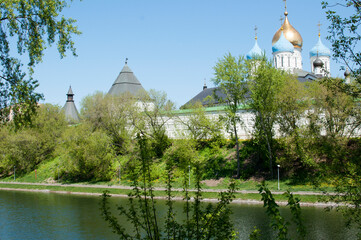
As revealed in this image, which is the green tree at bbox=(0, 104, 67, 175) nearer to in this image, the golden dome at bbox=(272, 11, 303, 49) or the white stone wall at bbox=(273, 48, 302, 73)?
the white stone wall at bbox=(273, 48, 302, 73)

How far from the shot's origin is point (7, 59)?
38.4 feet

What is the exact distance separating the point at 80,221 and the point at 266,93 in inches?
549

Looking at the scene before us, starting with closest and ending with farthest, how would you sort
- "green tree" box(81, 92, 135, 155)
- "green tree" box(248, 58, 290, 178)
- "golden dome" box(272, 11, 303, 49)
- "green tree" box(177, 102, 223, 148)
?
1. "green tree" box(248, 58, 290, 178)
2. "green tree" box(177, 102, 223, 148)
3. "green tree" box(81, 92, 135, 155)
4. "golden dome" box(272, 11, 303, 49)

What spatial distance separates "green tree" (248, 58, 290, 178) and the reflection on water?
722 cm

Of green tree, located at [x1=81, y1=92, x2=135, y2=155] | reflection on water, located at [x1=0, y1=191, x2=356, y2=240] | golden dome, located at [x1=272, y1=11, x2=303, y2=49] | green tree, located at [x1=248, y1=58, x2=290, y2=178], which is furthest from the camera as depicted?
golden dome, located at [x1=272, y1=11, x2=303, y2=49]

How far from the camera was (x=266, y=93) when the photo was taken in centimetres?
2430

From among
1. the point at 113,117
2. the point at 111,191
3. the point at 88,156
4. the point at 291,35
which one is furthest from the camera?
the point at 291,35

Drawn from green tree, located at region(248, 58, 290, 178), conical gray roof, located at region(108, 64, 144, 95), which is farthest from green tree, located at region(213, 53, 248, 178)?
conical gray roof, located at region(108, 64, 144, 95)

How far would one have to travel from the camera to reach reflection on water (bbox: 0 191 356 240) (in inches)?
572

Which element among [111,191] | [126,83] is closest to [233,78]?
[111,191]

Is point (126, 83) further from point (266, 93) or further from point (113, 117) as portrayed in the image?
point (266, 93)

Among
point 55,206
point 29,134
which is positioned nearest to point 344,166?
point 55,206

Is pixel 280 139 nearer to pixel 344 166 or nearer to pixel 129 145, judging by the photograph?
pixel 129 145

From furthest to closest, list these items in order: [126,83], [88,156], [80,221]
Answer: [126,83], [88,156], [80,221]
